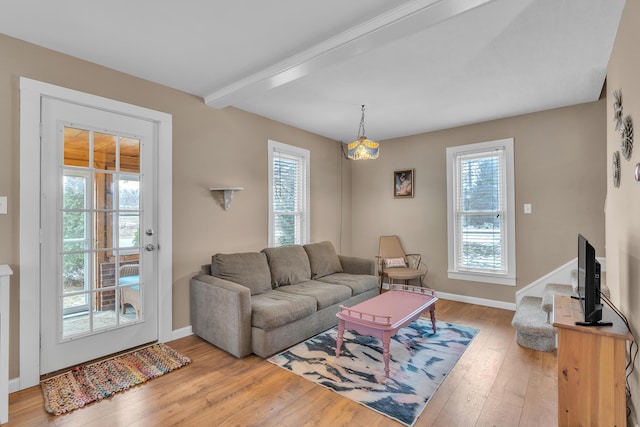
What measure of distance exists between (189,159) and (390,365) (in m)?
2.71

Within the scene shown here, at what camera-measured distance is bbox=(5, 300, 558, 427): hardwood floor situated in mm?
1903

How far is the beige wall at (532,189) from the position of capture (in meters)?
3.54

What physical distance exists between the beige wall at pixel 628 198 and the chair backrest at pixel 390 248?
8.62ft

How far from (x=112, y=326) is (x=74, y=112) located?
5.94 ft

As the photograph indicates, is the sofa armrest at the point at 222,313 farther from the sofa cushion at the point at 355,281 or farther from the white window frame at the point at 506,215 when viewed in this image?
the white window frame at the point at 506,215

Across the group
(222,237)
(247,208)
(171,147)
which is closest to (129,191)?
(171,147)

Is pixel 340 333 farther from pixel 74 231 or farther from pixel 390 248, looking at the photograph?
pixel 390 248

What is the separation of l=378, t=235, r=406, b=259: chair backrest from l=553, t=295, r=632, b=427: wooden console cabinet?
3120 millimetres

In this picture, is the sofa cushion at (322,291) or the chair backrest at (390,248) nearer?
the sofa cushion at (322,291)

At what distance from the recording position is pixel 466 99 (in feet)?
11.3

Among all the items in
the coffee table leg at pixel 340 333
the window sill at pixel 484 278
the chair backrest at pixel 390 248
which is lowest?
the coffee table leg at pixel 340 333

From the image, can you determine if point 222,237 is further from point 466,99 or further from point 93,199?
point 466,99

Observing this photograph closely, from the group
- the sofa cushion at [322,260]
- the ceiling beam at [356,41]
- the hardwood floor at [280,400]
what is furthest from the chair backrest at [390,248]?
the ceiling beam at [356,41]

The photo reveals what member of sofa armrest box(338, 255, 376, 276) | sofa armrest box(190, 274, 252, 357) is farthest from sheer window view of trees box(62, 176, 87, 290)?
sofa armrest box(338, 255, 376, 276)
